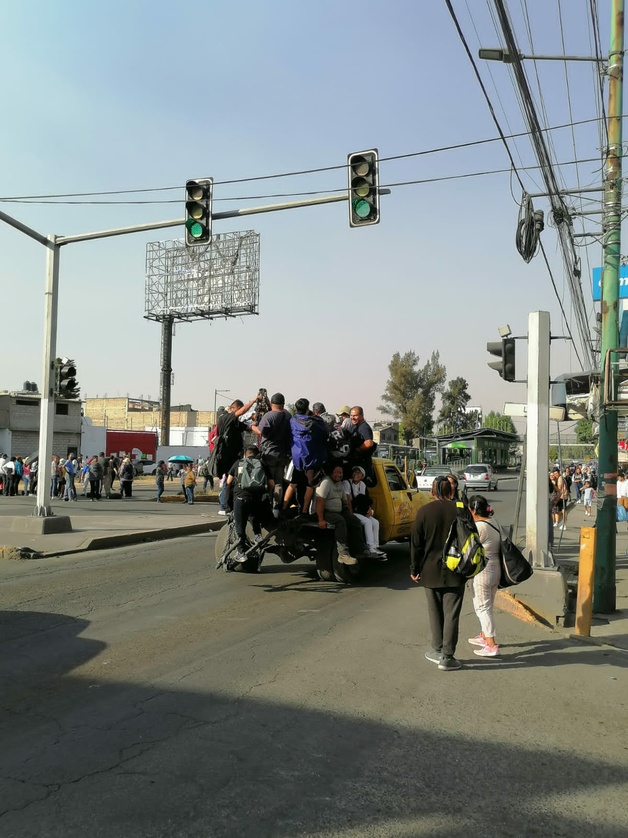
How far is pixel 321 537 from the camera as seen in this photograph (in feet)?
33.2

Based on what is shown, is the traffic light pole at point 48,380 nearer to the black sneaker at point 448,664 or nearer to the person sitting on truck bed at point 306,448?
the person sitting on truck bed at point 306,448

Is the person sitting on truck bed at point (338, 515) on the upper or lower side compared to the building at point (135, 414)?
lower

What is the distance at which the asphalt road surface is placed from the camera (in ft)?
11.5

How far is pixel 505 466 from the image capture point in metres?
70.6

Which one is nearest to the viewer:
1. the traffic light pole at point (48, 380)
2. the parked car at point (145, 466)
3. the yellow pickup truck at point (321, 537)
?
the yellow pickup truck at point (321, 537)

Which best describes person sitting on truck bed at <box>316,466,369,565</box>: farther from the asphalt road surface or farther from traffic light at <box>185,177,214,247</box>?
traffic light at <box>185,177,214,247</box>

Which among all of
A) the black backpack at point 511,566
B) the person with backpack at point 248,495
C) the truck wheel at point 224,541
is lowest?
the truck wheel at point 224,541

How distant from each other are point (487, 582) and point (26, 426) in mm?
38147

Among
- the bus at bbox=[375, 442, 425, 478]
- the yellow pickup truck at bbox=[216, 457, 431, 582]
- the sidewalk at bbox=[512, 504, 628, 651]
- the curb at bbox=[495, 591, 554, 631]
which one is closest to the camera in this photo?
the sidewalk at bbox=[512, 504, 628, 651]

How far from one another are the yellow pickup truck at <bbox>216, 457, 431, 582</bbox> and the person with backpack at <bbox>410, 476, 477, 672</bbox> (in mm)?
3602

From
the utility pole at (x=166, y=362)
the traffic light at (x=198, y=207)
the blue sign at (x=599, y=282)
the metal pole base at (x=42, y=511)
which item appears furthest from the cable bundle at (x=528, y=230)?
the utility pole at (x=166, y=362)

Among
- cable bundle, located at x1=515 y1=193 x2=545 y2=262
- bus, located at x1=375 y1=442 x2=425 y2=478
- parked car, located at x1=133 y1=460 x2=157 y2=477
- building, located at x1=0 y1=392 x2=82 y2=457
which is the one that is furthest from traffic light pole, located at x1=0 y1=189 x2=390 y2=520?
parked car, located at x1=133 y1=460 x2=157 y2=477

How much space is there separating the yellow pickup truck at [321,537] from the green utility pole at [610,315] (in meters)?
3.29

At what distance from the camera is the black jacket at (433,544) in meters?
6.12
